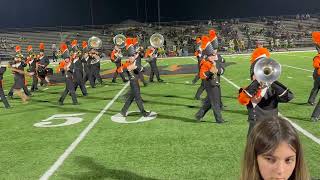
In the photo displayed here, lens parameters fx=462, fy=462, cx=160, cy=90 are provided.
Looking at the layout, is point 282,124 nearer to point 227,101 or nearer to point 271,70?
point 271,70

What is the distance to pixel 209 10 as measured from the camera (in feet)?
153

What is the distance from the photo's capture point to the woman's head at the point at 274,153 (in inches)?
77.7

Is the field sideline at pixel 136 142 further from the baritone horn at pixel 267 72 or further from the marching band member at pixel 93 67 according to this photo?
the marching band member at pixel 93 67

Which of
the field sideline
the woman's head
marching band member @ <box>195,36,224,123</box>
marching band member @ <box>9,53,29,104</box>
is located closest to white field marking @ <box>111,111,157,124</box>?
the field sideline

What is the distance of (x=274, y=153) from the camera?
78.5 inches

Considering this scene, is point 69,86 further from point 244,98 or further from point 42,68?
point 244,98

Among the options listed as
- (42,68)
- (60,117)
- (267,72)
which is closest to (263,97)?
(267,72)

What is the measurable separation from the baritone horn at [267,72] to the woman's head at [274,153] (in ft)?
13.3

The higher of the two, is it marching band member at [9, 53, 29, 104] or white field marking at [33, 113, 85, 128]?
marching band member at [9, 53, 29, 104]

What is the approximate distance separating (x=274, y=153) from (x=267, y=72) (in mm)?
4174

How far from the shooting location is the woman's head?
77.7 inches

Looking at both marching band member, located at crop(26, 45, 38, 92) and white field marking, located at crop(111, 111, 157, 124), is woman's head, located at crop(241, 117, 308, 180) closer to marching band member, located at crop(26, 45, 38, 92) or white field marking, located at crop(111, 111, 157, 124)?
white field marking, located at crop(111, 111, 157, 124)

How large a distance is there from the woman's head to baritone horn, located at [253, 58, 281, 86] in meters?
4.05

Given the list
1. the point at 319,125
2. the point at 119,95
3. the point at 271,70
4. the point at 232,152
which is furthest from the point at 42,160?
the point at 119,95
